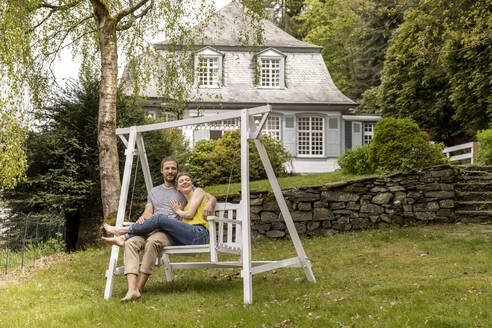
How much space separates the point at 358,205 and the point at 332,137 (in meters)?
14.5

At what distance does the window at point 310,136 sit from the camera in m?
25.4

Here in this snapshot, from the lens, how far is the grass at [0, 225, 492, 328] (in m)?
4.59

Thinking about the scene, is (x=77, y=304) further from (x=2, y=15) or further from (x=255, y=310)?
(x=2, y=15)

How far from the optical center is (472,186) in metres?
11.8

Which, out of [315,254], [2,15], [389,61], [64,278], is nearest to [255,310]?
[64,278]

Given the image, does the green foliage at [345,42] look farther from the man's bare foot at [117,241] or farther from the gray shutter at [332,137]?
the man's bare foot at [117,241]

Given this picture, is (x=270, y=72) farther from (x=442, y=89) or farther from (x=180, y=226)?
(x=180, y=226)

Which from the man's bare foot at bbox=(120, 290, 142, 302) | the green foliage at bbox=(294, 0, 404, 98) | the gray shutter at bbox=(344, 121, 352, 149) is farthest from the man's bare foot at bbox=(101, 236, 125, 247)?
the green foliage at bbox=(294, 0, 404, 98)

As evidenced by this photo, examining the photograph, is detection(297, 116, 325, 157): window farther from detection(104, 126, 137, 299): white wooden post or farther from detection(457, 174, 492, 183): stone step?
detection(104, 126, 137, 299): white wooden post

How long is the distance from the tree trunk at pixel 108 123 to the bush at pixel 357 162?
6.21 m

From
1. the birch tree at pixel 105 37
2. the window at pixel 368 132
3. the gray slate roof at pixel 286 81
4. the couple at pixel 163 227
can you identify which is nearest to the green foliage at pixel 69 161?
the birch tree at pixel 105 37

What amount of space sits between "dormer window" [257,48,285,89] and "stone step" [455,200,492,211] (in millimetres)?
15093

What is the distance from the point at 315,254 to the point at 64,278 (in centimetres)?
361

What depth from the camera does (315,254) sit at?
28.8 feet
